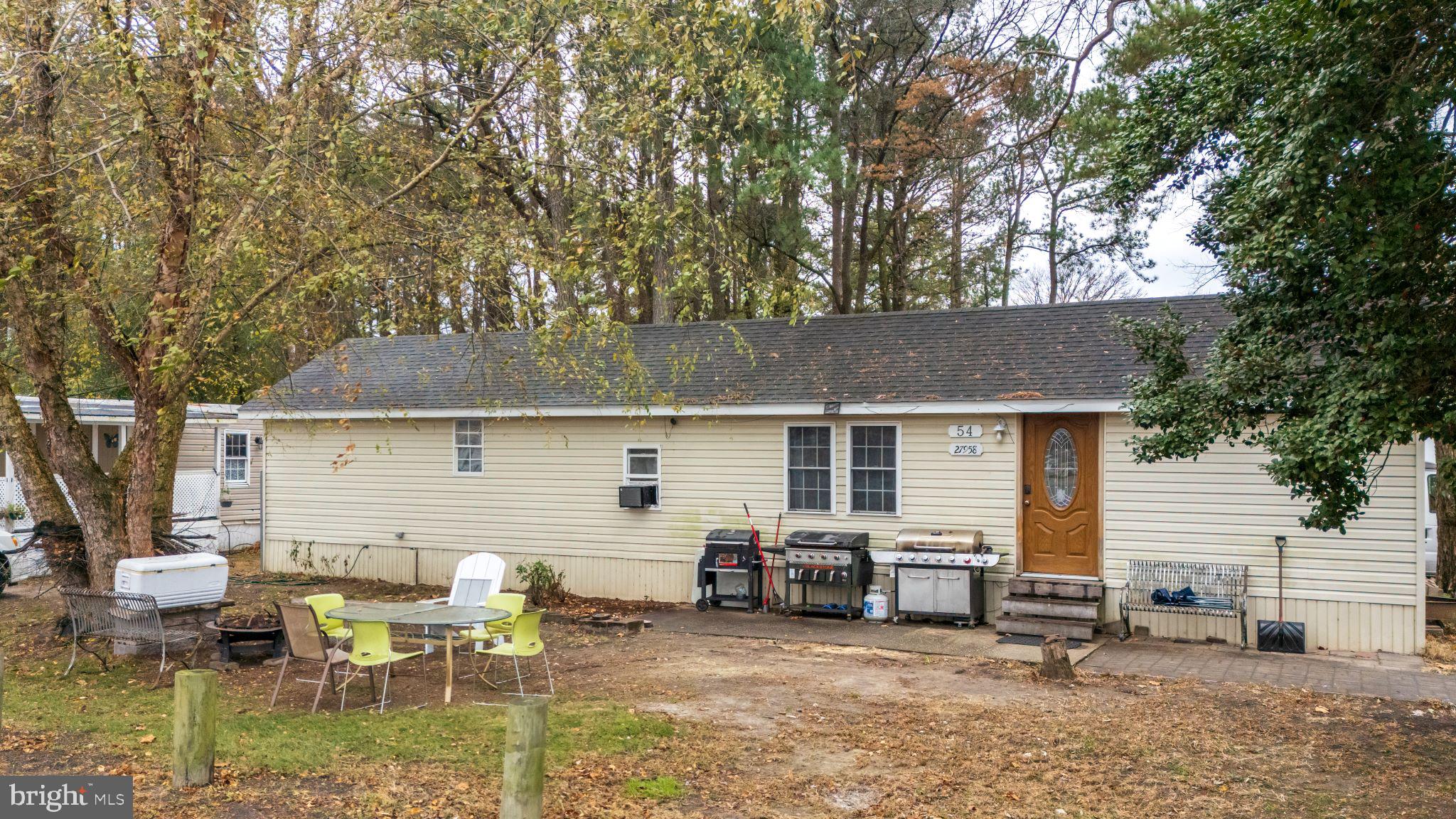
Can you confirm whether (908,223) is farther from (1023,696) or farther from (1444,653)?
(1023,696)

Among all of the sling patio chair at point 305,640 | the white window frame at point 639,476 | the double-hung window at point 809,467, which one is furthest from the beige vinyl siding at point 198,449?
the sling patio chair at point 305,640

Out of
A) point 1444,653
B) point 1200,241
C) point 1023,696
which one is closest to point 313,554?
point 1023,696

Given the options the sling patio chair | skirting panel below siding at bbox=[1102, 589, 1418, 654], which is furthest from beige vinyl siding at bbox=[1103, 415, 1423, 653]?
the sling patio chair

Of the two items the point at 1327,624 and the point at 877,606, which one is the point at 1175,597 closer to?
the point at 1327,624

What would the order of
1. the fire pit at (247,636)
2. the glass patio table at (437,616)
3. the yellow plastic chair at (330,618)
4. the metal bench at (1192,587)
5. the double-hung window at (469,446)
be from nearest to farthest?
the glass patio table at (437,616) < the yellow plastic chair at (330,618) < the fire pit at (247,636) < the metal bench at (1192,587) < the double-hung window at (469,446)

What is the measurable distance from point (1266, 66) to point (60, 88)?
31.0ft

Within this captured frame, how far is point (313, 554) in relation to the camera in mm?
17375

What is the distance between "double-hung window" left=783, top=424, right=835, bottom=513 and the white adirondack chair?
13.7ft

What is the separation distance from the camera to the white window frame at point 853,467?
43.3 feet

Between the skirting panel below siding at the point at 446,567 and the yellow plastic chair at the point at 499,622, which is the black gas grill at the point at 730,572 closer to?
the skirting panel below siding at the point at 446,567

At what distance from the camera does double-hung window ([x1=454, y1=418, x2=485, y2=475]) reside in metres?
16.0

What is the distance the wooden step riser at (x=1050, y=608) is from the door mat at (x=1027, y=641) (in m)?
0.27

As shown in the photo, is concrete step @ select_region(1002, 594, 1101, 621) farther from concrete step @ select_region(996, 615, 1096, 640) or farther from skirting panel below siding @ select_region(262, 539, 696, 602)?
skirting panel below siding @ select_region(262, 539, 696, 602)

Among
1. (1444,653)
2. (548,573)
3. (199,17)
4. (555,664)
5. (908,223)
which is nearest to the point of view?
(199,17)
